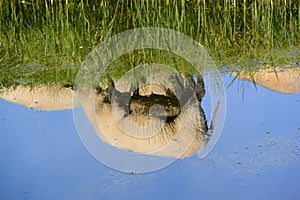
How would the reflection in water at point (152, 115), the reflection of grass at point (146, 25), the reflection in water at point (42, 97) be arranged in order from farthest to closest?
the reflection in water at point (42, 97)
the reflection of grass at point (146, 25)
the reflection in water at point (152, 115)

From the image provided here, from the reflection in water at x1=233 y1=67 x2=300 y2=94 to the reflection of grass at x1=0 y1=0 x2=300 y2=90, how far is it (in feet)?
0.19

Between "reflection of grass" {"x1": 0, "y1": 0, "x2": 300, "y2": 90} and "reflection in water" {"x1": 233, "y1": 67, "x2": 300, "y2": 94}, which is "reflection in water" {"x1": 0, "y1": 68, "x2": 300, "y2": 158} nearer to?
"reflection in water" {"x1": 233, "y1": 67, "x2": 300, "y2": 94}

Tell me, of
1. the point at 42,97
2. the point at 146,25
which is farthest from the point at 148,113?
the point at 42,97

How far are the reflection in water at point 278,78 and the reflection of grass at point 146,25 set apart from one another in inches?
2.3

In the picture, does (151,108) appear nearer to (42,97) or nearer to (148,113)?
(148,113)

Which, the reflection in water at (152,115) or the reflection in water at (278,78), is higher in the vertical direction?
the reflection in water at (278,78)

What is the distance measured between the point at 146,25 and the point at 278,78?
0.76 meters

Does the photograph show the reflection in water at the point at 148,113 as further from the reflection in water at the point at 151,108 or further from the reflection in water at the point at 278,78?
the reflection in water at the point at 278,78

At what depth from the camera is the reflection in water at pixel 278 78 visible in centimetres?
302

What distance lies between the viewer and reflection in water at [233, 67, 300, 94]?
302 centimetres

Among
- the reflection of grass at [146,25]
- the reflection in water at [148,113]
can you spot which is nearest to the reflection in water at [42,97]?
the reflection in water at [148,113]

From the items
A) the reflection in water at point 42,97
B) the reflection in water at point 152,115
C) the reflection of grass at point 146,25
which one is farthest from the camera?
the reflection in water at point 42,97

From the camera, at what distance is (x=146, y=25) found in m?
2.99

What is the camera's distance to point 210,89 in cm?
303
